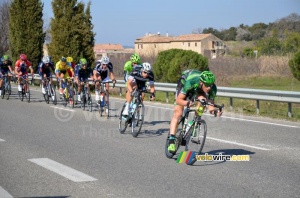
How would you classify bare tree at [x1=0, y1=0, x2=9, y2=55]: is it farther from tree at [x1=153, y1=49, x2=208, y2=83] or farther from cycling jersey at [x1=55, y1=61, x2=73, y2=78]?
cycling jersey at [x1=55, y1=61, x2=73, y2=78]

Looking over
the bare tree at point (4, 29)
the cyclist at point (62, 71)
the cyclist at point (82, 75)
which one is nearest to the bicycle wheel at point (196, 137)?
the cyclist at point (82, 75)

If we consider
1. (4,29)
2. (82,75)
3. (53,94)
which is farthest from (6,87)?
(4,29)

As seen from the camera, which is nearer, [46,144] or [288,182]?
[288,182]

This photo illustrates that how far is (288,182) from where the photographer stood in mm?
7551

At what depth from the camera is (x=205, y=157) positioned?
9523 mm

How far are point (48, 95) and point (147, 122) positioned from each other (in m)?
7.49

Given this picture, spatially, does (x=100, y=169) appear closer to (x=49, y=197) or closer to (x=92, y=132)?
(x=49, y=197)

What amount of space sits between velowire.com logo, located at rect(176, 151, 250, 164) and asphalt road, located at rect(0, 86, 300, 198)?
17 cm

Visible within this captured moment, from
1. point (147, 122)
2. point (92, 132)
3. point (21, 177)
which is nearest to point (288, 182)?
point (21, 177)

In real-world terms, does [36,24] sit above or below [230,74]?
above

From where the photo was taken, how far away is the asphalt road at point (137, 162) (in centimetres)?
722

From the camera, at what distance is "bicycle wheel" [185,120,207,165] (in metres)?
8.98

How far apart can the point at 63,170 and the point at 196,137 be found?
2.27 meters

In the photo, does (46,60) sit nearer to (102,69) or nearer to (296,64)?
(102,69)
